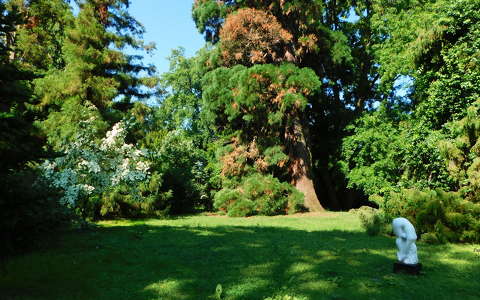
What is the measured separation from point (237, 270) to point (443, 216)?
7.11 meters

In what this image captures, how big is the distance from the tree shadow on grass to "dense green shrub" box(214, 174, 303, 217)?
30.4 feet

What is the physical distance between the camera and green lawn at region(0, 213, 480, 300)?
19.6 ft

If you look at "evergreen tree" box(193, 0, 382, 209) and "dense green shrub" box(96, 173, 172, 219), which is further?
"evergreen tree" box(193, 0, 382, 209)

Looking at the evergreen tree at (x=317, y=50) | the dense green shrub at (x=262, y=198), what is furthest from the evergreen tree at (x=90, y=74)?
the dense green shrub at (x=262, y=198)

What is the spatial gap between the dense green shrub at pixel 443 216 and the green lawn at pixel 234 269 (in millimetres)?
502

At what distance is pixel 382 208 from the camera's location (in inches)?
555

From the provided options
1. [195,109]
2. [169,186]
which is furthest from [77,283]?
[195,109]

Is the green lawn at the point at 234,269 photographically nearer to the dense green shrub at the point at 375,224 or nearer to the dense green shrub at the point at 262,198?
the dense green shrub at the point at 375,224

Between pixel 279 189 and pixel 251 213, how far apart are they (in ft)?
6.54

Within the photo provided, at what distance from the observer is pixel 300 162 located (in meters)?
21.9

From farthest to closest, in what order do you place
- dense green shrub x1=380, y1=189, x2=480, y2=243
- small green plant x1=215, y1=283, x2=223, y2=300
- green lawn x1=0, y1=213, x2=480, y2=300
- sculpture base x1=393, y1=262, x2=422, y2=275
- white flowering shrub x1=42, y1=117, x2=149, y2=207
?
white flowering shrub x1=42, y1=117, x2=149, y2=207 < dense green shrub x1=380, y1=189, x2=480, y2=243 < sculpture base x1=393, y1=262, x2=422, y2=275 < green lawn x1=0, y1=213, x2=480, y2=300 < small green plant x1=215, y1=283, x2=223, y2=300

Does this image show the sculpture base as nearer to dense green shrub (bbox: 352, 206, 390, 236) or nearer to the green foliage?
dense green shrub (bbox: 352, 206, 390, 236)

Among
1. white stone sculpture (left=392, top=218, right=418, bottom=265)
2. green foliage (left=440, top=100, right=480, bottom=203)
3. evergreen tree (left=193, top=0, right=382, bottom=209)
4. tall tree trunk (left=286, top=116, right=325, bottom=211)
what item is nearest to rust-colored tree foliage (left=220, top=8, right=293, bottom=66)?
evergreen tree (left=193, top=0, right=382, bottom=209)

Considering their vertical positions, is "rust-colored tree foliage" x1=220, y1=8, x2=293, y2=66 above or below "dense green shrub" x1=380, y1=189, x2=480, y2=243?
above
